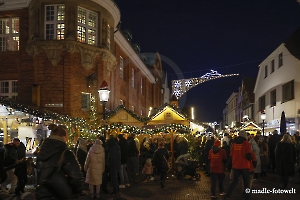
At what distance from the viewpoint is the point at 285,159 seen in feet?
43.5

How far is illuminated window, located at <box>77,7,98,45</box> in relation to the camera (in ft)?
76.7

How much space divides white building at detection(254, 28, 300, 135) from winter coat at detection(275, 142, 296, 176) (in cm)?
1659

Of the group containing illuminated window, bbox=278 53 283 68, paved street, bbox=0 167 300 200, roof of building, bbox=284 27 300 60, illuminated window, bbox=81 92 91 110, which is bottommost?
paved street, bbox=0 167 300 200

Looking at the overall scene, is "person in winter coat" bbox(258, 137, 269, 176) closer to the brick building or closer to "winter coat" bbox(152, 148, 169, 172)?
"winter coat" bbox(152, 148, 169, 172)

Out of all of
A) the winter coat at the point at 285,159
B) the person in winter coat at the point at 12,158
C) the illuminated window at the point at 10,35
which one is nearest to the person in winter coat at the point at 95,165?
the person in winter coat at the point at 12,158

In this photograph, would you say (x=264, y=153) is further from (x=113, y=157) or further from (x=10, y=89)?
(x=10, y=89)

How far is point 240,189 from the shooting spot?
44.9 ft

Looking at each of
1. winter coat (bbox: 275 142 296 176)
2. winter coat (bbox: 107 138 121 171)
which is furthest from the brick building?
winter coat (bbox: 275 142 296 176)

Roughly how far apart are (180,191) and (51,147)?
863cm

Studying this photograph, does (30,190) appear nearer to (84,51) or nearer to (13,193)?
(13,193)

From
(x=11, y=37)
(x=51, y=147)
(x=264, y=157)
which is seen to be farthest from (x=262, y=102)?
(x=51, y=147)

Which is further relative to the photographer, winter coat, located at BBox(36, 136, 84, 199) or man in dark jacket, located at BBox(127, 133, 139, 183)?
man in dark jacket, located at BBox(127, 133, 139, 183)

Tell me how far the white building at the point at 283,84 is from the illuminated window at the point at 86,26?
52.3 ft

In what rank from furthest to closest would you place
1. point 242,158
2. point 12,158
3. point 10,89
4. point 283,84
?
point 283,84
point 10,89
point 12,158
point 242,158
